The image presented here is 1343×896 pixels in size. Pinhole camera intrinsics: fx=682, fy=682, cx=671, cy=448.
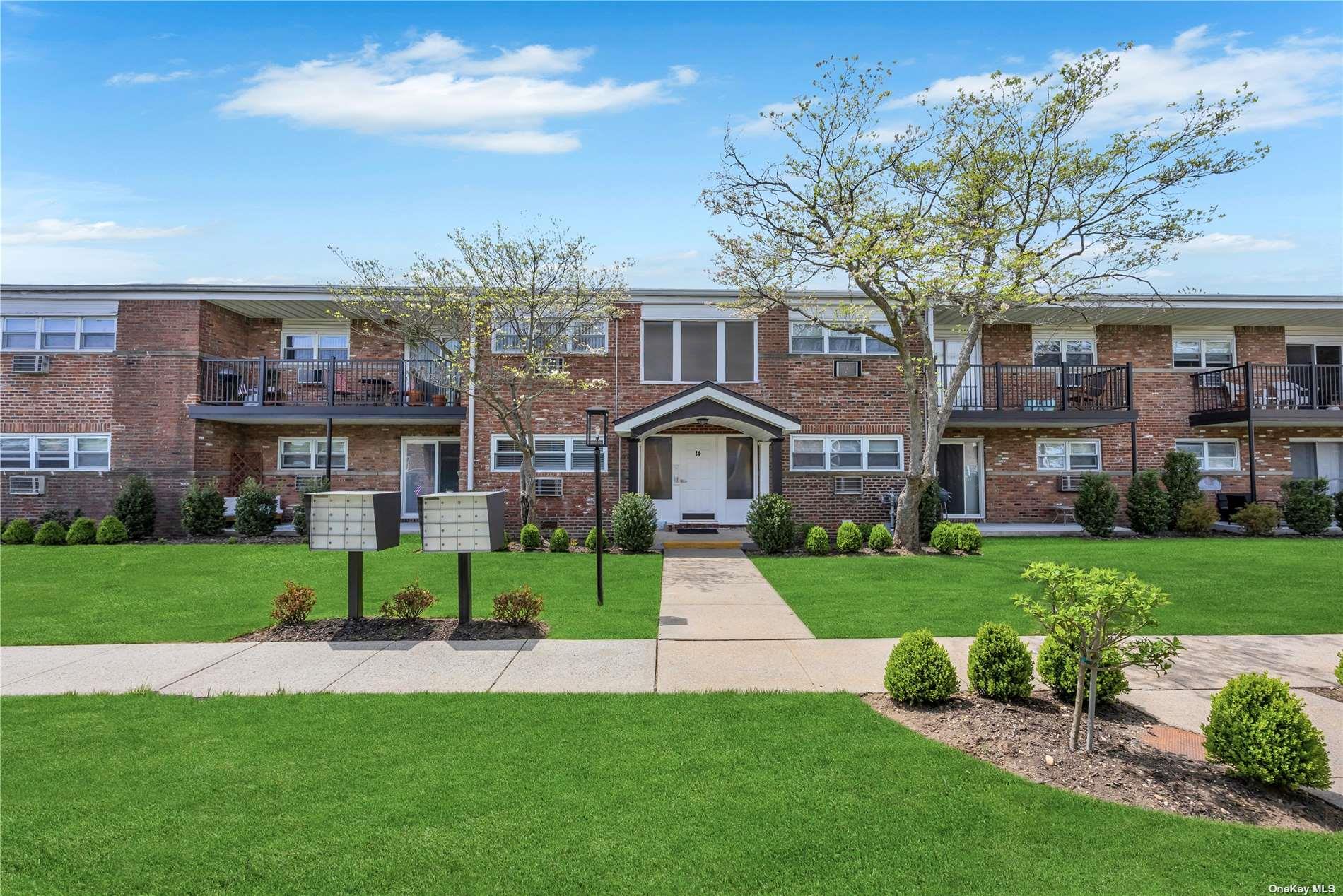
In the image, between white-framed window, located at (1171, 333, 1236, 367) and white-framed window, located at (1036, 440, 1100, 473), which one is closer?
white-framed window, located at (1036, 440, 1100, 473)

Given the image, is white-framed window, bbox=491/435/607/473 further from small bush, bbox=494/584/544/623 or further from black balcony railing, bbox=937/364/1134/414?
black balcony railing, bbox=937/364/1134/414

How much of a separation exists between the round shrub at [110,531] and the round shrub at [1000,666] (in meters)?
18.0

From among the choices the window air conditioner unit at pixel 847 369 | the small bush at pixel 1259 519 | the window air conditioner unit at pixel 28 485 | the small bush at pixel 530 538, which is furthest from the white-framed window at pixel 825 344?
the window air conditioner unit at pixel 28 485

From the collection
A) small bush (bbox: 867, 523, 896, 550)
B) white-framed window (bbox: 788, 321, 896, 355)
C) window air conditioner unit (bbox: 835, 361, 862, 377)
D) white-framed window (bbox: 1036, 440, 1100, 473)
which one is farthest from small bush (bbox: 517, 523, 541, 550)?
white-framed window (bbox: 1036, 440, 1100, 473)

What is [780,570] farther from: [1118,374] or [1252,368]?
[1252,368]

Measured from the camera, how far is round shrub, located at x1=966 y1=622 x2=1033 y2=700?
5375mm

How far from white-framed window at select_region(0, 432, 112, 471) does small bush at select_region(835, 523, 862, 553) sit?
17944 mm

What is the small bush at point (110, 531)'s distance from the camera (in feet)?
50.5

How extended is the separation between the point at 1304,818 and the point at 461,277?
15101mm

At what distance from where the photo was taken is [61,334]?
57.0ft

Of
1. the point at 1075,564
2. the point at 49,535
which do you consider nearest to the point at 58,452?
the point at 49,535

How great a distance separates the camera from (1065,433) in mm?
18766

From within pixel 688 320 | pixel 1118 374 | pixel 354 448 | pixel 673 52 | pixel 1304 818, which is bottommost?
pixel 1304 818

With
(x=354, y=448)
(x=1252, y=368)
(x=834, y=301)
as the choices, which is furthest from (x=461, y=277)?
(x=1252, y=368)
